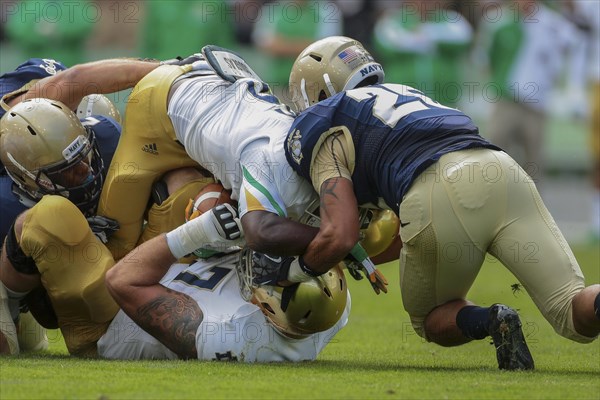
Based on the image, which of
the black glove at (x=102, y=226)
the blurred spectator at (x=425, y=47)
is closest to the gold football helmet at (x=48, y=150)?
the black glove at (x=102, y=226)

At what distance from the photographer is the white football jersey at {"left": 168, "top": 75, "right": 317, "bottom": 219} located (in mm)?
6438

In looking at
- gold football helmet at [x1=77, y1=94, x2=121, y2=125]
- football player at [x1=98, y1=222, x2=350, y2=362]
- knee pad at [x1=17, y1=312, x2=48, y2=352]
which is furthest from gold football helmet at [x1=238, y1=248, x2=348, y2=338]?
gold football helmet at [x1=77, y1=94, x2=121, y2=125]

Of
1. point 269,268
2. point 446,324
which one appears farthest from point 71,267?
point 446,324

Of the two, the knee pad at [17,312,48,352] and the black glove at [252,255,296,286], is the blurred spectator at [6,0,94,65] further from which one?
the black glove at [252,255,296,286]

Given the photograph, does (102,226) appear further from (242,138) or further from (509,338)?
(509,338)

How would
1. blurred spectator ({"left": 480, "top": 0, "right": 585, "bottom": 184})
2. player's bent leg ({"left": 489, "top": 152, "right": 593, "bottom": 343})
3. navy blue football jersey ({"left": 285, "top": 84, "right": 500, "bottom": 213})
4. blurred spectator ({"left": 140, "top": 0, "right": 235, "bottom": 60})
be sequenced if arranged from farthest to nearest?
blurred spectator ({"left": 140, "top": 0, "right": 235, "bottom": 60})
blurred spectator ({"left": 480, "top": 0, "right": 585, "bottom": 184})
navy blue football jersey ({"left": 285, "top": 84, "right": 500, "bottom": 213})
player's bent leg ({"left": 489, "top": 152, "right": 593, "bottom": 343})

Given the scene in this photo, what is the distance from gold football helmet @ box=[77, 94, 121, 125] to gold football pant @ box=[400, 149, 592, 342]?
2.30 m

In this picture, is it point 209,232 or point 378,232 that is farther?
point 378,232

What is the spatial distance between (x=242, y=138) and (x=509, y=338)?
160 centimetres

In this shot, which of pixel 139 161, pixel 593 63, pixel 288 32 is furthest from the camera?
pixel 288 32

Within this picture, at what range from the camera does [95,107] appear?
25.7 feet

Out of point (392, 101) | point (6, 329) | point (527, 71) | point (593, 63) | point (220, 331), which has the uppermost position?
point (392, 101)

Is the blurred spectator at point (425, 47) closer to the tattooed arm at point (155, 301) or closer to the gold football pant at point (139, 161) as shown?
the gold football pant at point (139, 161)

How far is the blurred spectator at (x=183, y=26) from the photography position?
50.1 feet
